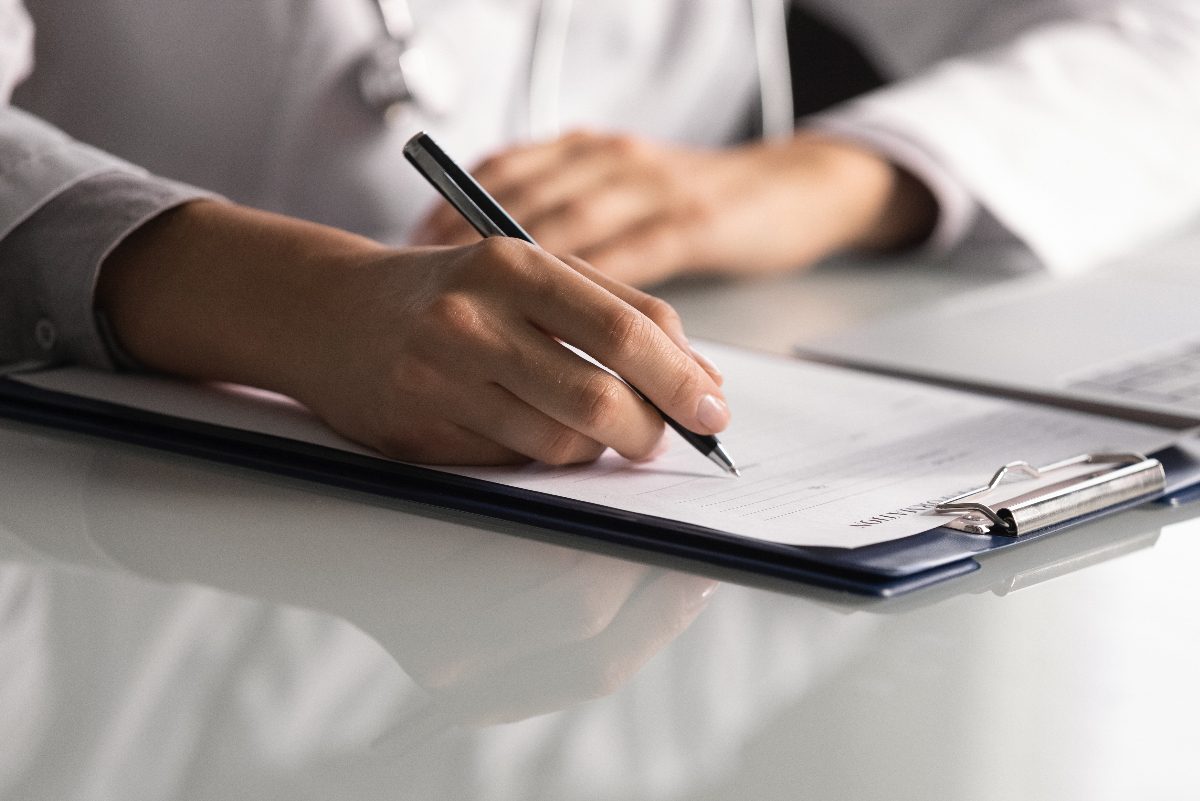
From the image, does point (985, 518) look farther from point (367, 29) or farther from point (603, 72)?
point (603, 72)

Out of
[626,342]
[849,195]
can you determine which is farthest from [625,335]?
[849,195]

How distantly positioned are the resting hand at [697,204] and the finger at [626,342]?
0.28 metres

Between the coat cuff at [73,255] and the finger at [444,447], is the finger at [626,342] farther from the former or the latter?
the coat cuff at [73,255]

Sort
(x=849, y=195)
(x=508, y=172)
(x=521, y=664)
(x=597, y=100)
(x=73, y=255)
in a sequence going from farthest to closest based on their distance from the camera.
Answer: (x=597, y=100)
(x=849, y=195)
(x=508, y=172)
(x=73, y=255)
(x=521, y=664)

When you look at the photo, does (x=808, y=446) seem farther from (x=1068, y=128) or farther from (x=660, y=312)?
(x=1068, y=128)

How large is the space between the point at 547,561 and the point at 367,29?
49 centimetres

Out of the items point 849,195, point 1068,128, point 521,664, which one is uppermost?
point 1068,128

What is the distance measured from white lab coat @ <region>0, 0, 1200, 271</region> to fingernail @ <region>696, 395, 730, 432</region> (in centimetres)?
27

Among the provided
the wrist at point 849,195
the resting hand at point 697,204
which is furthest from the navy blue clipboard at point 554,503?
the wrist at point 849,195

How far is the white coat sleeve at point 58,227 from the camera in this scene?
0.52m

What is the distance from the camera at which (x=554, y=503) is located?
41cm

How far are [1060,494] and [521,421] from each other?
161 mm

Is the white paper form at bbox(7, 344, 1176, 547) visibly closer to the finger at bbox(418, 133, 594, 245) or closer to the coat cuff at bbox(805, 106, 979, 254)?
the finger at bbox(418, 133, 594, 245)

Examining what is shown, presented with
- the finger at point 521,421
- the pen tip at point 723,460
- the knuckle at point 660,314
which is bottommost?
the finger at point 521,421
